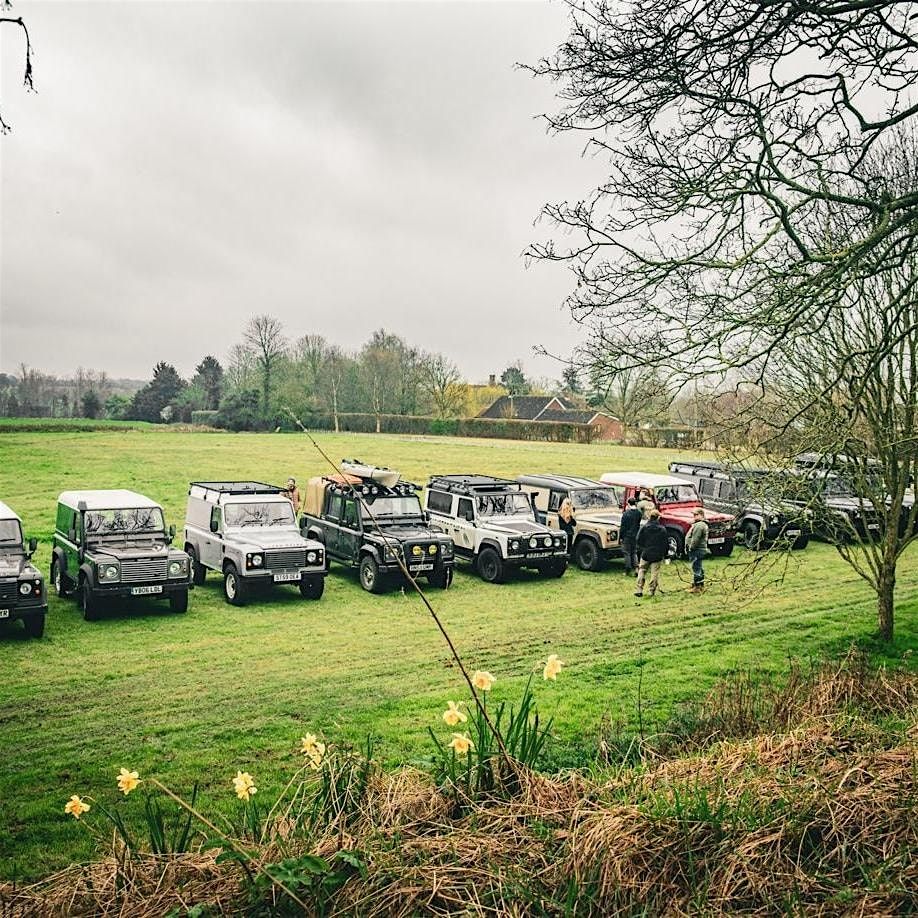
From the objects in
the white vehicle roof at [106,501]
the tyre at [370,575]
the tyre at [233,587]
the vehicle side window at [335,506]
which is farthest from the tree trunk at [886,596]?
the white vehicle roof at [106,501]

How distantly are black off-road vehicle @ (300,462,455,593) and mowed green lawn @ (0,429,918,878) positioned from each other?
0.51 m

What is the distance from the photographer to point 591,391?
8938 millimetres

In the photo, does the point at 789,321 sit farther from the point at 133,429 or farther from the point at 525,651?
the point at 133,429

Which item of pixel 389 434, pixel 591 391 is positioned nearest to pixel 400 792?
pixel 591 391

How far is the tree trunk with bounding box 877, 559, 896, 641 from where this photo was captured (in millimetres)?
12125

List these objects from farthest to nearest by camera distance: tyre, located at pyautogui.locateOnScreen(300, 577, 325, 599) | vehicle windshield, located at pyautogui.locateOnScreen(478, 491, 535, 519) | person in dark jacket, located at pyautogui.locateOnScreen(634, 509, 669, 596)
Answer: vehicle windshield, located at pyautogui.locateOnScreen(478, 491, 535, 519), person in dark jacket, located at pyautogui.locateOnScreen(634, 509, 669, 596), tyre, located at pyautogui.locateOnScreen(300, 577, 325, 599)

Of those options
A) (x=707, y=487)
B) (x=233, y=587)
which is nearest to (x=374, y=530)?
(x=233, y=587)

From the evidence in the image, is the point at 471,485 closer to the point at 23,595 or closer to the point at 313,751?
the point at 23,595

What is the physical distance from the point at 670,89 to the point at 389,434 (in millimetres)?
40125

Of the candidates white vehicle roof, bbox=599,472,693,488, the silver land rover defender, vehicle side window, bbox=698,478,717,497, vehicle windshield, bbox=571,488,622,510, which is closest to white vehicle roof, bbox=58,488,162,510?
the silver land rover defender

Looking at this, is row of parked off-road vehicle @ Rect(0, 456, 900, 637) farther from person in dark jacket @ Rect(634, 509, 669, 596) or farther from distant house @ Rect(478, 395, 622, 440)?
distant house @ Rect(478, 395, 622, 440)

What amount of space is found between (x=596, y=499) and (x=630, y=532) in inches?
87.4

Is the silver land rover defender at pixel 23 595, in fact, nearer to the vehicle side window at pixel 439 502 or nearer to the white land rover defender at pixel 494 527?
the white land rover defender at pixel 494 527

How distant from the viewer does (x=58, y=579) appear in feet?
49.0
